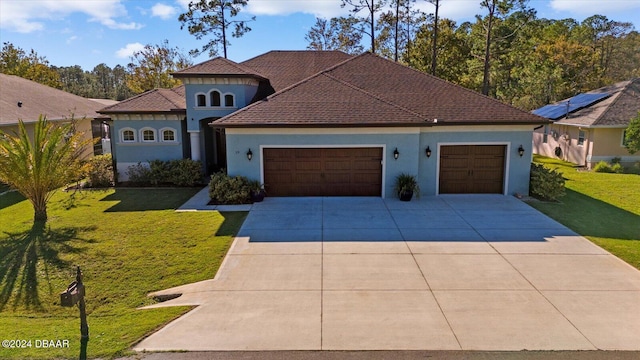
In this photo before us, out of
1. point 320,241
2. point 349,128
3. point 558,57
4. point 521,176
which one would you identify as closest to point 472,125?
point 521,176

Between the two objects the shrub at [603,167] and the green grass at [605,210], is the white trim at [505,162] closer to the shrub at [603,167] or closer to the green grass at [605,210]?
the green grass at [605,210]

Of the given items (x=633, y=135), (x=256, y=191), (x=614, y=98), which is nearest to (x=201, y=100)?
(x=256, y=191)

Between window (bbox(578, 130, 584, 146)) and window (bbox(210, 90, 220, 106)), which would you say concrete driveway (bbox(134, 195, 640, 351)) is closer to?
window (bbox(210, 90, 220, 106))

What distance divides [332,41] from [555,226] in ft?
117

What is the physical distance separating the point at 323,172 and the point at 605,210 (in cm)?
997

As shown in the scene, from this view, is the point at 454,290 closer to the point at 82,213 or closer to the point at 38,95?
the point at 82,213

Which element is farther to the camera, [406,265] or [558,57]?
[558,57]

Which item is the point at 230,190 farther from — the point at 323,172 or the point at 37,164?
the point at 37,164

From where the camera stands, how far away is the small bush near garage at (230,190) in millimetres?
14894

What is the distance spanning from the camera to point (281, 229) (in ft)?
39.6

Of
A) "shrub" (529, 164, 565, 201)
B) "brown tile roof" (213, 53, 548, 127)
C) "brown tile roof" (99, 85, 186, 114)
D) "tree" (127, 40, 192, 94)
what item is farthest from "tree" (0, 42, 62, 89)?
"shrub" (529, 164, 565, 201)

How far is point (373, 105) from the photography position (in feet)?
51.5

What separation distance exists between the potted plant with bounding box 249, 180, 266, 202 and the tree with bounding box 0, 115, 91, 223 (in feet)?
19.2

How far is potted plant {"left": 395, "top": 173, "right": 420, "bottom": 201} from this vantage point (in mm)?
14977
